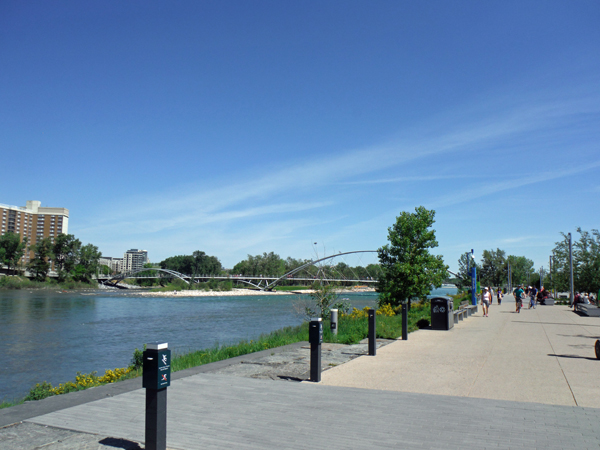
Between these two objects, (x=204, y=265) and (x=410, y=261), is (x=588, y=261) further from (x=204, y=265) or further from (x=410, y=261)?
(x=204, y=265)

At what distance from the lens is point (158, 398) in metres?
4.39

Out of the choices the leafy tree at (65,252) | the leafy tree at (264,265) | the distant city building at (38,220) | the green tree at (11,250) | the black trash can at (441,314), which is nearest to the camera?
the black trash can at (441,314)

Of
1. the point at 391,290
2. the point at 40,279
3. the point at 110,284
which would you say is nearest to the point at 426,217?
the point at 391,290

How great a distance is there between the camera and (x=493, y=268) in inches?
3187

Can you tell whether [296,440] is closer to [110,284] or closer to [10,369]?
[10,369]

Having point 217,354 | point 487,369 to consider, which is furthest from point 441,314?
point 217,354

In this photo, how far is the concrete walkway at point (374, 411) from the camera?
15.7ft

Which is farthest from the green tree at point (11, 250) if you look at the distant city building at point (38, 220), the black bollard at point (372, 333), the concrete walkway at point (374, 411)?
the concrete walkway at point (374, 411)

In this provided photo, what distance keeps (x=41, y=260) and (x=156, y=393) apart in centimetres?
11727

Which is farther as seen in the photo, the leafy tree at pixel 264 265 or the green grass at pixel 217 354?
the leafy tree at pixel 264 265

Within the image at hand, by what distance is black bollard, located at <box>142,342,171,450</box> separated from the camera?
4309 millimetres

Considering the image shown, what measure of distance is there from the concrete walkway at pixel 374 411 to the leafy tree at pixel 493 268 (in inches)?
2968

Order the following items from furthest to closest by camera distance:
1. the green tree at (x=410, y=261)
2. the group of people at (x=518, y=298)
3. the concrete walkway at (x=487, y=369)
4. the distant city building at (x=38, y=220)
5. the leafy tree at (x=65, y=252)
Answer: the distant city building at (x=38, y=220) → the leafy tree at (x=65, y=252) → the green tree at (x=410, y=261) → the group of people at (x=518, y=298) → the concrete walkway at (x=487, y=369)

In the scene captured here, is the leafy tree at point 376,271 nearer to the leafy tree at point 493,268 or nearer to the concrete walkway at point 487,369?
the concrete walkway at point 487,369
